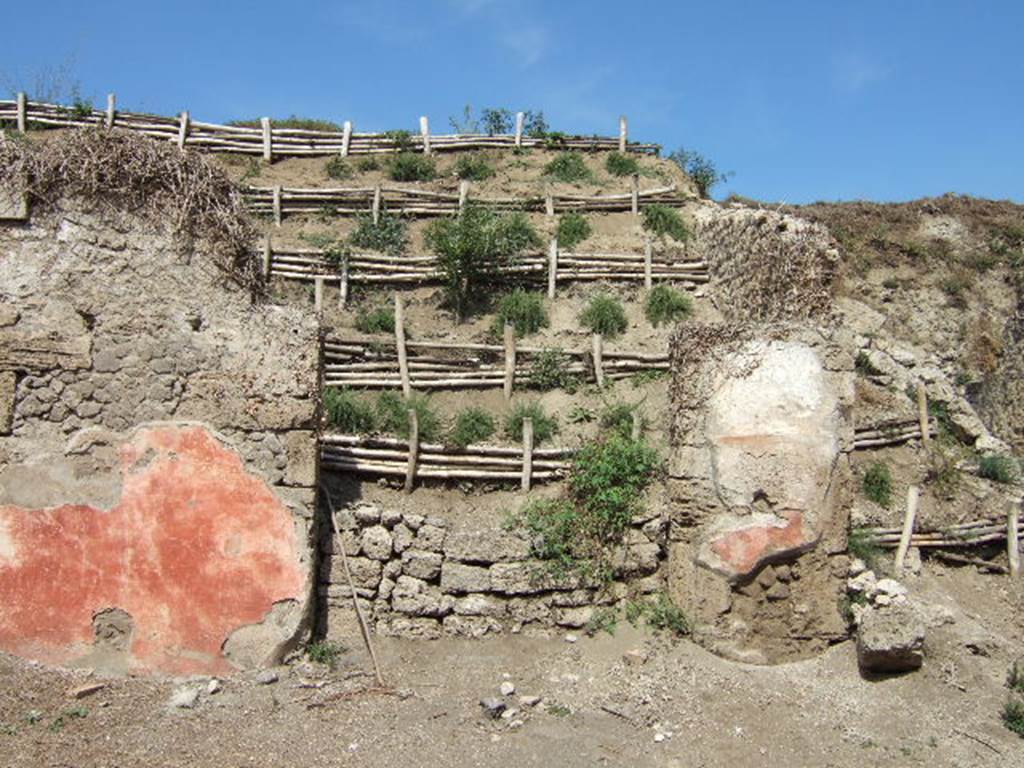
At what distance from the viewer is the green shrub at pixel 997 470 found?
10.8m

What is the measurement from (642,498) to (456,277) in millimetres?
5280

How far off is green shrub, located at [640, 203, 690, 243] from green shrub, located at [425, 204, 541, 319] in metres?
2.30

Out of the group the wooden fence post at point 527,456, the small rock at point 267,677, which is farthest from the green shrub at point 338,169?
the small rock at point 267,677

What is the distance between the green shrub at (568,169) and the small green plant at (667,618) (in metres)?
10.0

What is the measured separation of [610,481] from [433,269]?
5.54 m

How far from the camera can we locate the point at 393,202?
1462 centimetres

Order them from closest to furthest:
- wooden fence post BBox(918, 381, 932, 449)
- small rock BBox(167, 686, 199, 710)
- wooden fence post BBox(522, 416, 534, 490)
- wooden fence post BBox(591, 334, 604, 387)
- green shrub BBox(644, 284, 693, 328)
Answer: small rock BBox(167, 686, 199, 710) < wooden fence post BBox(522, 416, 534, 490) < wooden fence post BBox(591, 334, 604, 387) < wooden fence post BBox(918, 381, 932, 449) < green shrub BBox(644, 284, 693, 328)

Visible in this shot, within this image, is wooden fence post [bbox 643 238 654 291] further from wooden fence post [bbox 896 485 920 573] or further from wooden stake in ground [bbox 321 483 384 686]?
wooden stake in ground [bbox 321 483 384 686]

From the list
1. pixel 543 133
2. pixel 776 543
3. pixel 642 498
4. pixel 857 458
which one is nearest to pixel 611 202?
pixel 543 133

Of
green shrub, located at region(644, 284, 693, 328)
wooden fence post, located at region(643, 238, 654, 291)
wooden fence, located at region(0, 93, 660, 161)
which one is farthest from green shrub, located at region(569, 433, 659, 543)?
wooden fence, located at region(0, 93, 660, 161)

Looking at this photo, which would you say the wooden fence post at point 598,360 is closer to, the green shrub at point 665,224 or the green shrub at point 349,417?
the green shrub at point 349,417

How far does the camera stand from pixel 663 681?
23.0ft

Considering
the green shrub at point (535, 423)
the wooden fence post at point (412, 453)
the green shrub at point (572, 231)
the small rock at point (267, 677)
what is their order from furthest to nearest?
the green shrub at point (572, 231) < the green shrub at point (535, 423) < the wooden fence post at point (412, 453) < the small rock at point (267, 677)

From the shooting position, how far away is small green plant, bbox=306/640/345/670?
6816 millimetres
